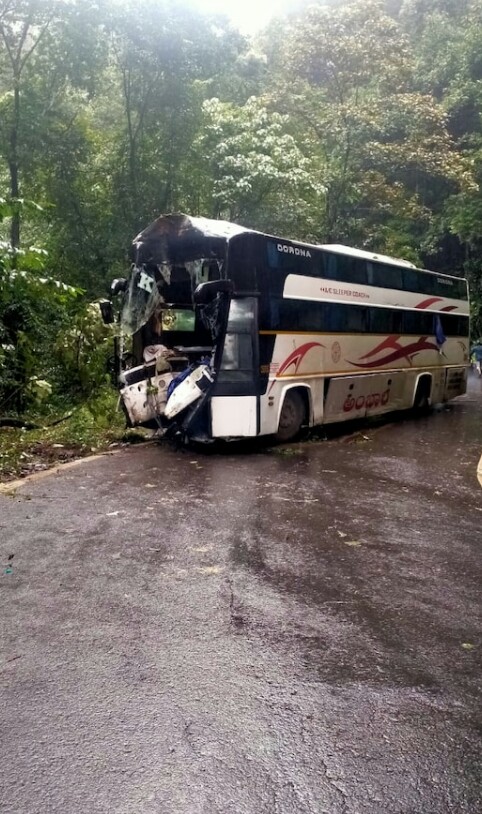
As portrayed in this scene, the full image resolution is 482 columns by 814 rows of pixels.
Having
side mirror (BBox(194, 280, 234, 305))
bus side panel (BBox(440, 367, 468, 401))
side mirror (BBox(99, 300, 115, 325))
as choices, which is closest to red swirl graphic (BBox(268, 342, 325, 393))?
side mirror (BBox(194, 280, 234, 305))

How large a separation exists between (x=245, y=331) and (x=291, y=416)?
6.64 feet

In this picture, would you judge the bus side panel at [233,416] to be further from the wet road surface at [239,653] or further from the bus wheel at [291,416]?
the wet road surface at [239,653]

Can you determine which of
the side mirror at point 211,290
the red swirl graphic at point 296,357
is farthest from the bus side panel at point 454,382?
the side mirror at point 211,290

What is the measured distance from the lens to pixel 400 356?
49.2ft

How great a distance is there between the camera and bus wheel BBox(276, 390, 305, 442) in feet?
37.3

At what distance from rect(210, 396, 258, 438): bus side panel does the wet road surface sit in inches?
103

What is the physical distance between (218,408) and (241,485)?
7.08 feet

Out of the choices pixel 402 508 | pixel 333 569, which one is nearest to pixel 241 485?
pixel 402 508

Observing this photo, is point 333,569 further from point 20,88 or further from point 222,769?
point 20,88

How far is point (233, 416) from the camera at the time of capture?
1022cm

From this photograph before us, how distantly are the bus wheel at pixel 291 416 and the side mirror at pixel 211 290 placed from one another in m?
2.35

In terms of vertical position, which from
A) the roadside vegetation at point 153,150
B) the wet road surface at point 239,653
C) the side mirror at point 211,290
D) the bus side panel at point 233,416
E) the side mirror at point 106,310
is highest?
the roadside vegetation at point 153,150

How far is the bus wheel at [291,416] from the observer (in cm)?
1137

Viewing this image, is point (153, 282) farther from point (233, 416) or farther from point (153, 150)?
point (153, 150)
